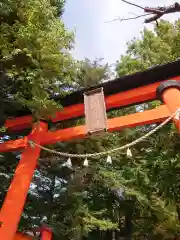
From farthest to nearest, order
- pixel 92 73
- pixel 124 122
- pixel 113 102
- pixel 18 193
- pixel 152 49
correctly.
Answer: pixel 152 49
pixel 92 73
pixel 113 102
pixel 18 193
pixel 124 122

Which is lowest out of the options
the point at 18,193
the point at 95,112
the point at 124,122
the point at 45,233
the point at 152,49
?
the point at 45,233

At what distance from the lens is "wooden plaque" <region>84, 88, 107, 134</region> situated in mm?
5539

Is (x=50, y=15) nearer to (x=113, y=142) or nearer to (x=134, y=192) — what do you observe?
(x=113, y=142)

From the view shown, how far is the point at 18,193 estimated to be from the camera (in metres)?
6.34

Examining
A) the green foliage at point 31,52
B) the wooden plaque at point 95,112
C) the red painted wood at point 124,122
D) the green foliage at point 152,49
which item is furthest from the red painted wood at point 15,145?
the green foliage at point 152,49

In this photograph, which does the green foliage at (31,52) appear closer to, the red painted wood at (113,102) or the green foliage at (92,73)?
the red painted wood at (113,102)

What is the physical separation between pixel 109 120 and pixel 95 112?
2.26 feet

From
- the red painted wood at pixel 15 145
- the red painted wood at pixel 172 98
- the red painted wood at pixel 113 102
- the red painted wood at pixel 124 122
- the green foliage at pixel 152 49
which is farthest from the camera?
the green foliage at pixel 152 49

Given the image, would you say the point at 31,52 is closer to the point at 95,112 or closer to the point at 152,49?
the point at 95,112

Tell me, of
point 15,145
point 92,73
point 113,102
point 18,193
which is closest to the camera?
point 18,193

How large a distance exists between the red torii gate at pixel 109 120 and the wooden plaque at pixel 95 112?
0.61 m

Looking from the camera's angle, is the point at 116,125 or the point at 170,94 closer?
the point at 170,94

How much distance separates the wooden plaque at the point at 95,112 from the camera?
554 centimetres

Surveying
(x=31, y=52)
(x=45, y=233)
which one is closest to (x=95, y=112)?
(x=31, y=52)
